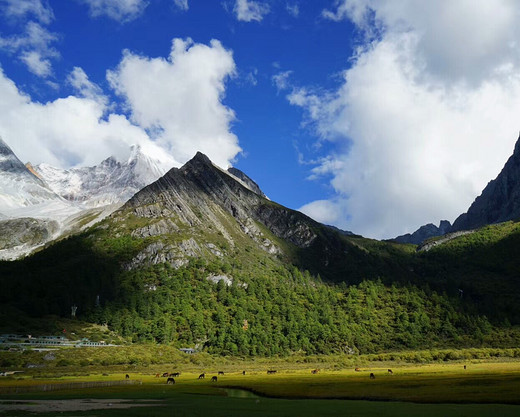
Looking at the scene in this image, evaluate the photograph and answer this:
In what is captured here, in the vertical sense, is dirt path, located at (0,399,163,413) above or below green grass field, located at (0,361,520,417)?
above

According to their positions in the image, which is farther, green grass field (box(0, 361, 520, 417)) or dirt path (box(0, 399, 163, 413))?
dirt path (box(0, 399, 163, 413))

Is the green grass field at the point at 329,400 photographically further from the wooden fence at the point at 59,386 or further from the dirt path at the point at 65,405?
the dirt path at the point at 65,405

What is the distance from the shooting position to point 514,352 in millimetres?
184125

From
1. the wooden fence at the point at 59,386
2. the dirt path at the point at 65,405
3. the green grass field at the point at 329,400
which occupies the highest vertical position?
the wooden fence at the point at 59,386

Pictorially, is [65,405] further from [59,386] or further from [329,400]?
[329,400]

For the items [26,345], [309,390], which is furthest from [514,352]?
[26,345]

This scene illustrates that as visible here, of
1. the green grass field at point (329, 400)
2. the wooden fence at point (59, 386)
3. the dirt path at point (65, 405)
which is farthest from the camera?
the wooden fence at point (59, 386)

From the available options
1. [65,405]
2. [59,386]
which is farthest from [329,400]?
[59,386]

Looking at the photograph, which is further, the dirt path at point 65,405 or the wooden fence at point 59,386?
the wooden fence at point 59,386

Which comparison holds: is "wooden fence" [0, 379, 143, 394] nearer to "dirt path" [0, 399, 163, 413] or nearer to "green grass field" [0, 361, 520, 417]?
"green grass field" [0, 361, 520, 417]

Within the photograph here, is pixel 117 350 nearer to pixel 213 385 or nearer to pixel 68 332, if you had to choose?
pixel 68 332

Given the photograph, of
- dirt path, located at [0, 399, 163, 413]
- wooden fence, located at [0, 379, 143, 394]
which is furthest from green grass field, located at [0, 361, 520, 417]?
dirt path, located at [0, 399, 163, 413]

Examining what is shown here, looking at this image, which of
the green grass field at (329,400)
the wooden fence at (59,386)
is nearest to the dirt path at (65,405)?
the green grass field at (329,400)

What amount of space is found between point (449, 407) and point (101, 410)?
141ft
